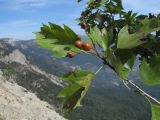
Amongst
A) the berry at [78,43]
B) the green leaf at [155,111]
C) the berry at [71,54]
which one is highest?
the berry at [78,43]

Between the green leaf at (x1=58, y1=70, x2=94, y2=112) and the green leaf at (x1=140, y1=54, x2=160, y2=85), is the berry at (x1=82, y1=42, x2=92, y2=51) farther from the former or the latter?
the green leaf at (x1=140, y1=54, x2=160, y2=85)

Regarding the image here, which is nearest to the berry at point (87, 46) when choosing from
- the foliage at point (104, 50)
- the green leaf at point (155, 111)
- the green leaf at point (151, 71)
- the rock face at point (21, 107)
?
the foliage at point (104, 50)

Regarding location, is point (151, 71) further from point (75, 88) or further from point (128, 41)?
point (75, 88)

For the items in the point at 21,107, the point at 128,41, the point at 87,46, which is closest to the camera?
the point at 128,41

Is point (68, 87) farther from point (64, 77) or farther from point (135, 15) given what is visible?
point (135, 15)

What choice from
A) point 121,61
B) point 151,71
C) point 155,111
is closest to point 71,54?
point 121,61

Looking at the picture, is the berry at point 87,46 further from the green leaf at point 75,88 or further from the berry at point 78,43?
the green leaf at point 75,88
